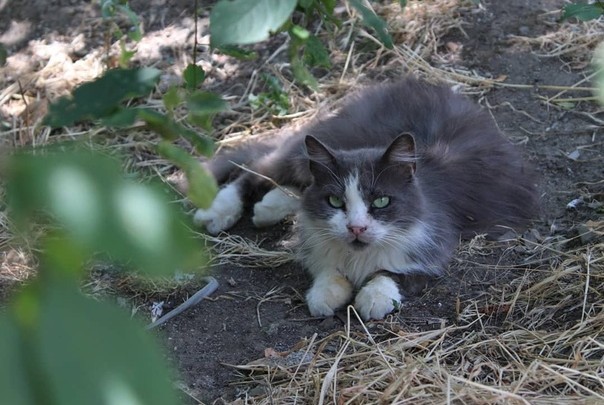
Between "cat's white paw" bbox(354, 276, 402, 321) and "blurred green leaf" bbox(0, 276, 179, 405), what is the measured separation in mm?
3127

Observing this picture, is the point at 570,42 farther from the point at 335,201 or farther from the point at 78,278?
the point at 78,278

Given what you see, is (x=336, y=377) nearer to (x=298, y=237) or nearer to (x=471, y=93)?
(x=298, y=237)

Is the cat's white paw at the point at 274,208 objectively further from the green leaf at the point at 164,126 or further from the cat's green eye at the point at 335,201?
the green leaf at the point at 164,126

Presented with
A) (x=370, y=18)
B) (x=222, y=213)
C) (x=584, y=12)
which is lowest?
(x=222, y=213)

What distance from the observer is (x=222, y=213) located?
4871 mm

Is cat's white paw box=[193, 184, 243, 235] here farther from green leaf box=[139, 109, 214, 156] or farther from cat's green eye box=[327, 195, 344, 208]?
green leaf box=[139, 109, 214, 156]

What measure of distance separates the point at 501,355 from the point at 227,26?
250cm

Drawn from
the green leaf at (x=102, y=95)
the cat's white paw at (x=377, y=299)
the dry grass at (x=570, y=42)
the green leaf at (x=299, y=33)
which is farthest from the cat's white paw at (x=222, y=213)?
the green leaf at (x=102, y=95)

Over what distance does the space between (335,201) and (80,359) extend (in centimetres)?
338

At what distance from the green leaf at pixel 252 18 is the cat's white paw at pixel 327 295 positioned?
2.89 meters

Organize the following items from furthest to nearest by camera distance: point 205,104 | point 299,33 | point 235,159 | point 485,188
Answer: point 235,159 < point 485,188 < point 299,33 < point 205,104

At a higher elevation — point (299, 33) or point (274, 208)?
point (299, 33)

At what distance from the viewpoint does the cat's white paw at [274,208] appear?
4.82m

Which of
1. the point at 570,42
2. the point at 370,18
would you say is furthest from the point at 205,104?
the point at 570,42
